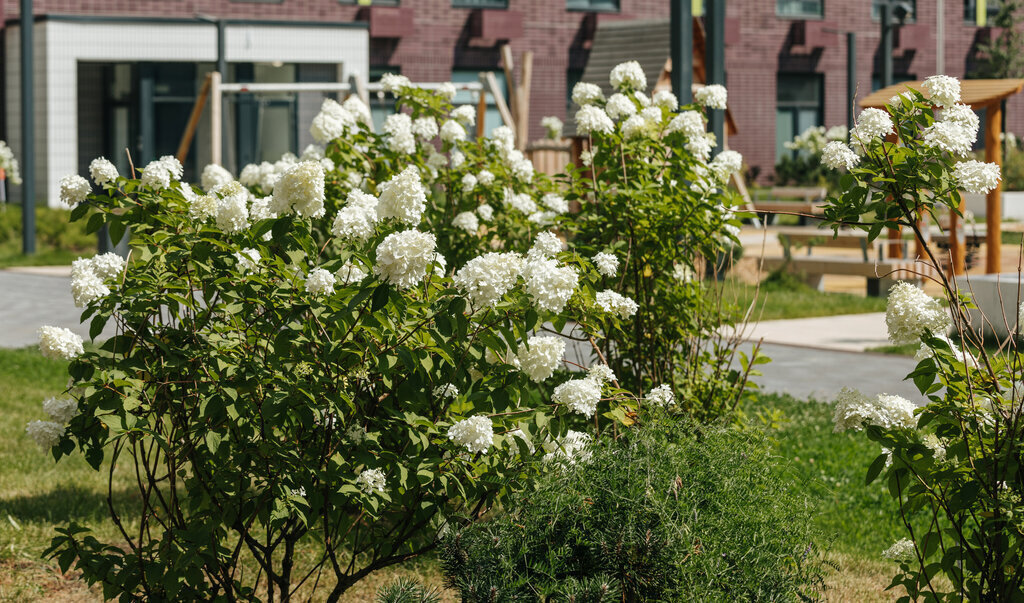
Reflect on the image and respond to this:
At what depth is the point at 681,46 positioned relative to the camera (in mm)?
10320

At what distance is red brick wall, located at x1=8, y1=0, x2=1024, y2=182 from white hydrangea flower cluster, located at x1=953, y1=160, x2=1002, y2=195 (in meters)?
26.9

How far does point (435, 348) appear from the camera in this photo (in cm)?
334

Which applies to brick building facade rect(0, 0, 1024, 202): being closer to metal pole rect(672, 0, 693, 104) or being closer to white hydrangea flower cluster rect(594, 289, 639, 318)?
metal pole rect(672, 0, 693, 104)

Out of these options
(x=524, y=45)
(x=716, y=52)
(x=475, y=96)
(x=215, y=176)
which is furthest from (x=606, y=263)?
(x=524, y=45)

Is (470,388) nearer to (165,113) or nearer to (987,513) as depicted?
(987,513)

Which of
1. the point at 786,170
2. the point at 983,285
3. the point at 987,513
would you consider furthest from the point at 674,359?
the point at 786,170

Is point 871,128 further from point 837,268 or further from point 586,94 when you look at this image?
point 837,268

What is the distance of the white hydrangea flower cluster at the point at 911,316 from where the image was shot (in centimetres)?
319

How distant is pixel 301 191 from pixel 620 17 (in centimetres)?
3059

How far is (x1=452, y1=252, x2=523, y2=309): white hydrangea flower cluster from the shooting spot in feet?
10.5

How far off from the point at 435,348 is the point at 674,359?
2.11 m

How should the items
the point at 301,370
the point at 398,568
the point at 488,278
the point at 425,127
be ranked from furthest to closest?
the point at 425,127 → the point at 398,568 → the point at 301,370 → the point at 488,278

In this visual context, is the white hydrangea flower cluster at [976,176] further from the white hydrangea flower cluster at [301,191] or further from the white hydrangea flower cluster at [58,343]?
the white hydrangea flower cluster at [58,343]

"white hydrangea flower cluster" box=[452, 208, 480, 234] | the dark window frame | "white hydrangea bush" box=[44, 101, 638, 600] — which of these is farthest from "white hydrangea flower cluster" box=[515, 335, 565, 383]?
the dark window frame
